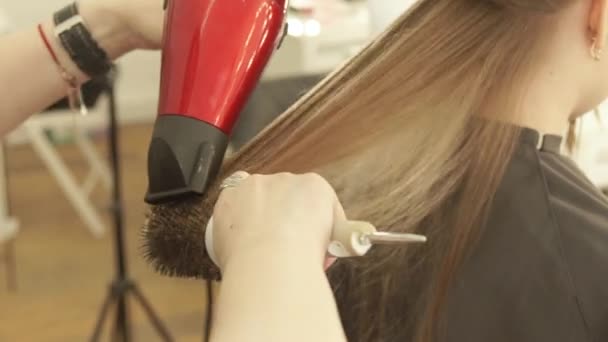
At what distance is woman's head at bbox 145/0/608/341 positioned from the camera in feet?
2.15

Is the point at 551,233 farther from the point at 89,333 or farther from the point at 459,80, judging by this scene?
the point at 89,333

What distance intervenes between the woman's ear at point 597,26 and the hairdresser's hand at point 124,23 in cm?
34

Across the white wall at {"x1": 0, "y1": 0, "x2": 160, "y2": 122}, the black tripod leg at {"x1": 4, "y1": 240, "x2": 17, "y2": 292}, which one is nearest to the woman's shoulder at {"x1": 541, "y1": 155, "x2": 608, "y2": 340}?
the black tripod leg at {"x1": 4, "y1": 240, "x2": 17, "y2": 292}

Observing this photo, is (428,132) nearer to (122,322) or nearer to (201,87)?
(201,87)

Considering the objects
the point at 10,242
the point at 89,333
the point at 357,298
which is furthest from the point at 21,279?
the point at 357,298

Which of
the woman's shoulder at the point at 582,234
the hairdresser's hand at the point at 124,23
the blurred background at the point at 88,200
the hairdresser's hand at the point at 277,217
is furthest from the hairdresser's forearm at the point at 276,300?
the blurred background at the point at 88,200

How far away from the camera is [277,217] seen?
0.49m

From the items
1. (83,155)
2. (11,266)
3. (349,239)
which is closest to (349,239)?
(349,239)

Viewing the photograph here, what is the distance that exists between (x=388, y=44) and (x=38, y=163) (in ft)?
8.34

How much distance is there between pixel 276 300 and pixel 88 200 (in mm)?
2402

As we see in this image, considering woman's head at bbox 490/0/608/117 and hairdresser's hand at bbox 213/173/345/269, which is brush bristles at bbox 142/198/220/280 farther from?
woman's head at bbox 490/0/608/117

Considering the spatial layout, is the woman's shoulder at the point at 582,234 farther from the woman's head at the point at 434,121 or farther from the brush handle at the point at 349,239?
the brush handle at the point at 349,239

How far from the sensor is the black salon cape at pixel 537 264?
636 millimetres

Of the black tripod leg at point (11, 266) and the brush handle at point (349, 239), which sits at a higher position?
the brush handle at point (349, 239)
